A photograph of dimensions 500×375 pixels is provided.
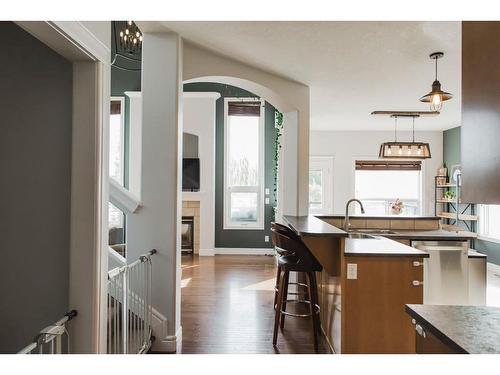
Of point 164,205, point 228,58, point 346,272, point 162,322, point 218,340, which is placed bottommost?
point 218,340

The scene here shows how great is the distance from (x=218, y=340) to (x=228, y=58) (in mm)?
2665

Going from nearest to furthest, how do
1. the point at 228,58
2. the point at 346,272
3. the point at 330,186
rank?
the point at 346,272 < the point at 228,58 < the point at 330,186

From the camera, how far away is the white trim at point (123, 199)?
2.75m

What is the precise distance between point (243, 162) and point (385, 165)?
3375mm

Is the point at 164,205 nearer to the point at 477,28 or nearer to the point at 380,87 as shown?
the point at 477,28

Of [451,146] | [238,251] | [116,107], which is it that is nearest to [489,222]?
[451,146]

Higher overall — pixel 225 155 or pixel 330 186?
pixel 225 155

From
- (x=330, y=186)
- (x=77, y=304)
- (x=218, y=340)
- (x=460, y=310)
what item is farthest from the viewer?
(x=330, y=186)

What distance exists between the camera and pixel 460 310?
51.3 inches

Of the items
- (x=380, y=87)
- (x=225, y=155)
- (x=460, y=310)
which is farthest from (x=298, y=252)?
(x=225, y=155)

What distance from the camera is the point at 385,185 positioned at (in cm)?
827

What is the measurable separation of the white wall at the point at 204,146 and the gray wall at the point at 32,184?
5292mm

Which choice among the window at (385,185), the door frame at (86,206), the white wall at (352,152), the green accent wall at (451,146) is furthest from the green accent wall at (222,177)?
the door frame at (86,206)
